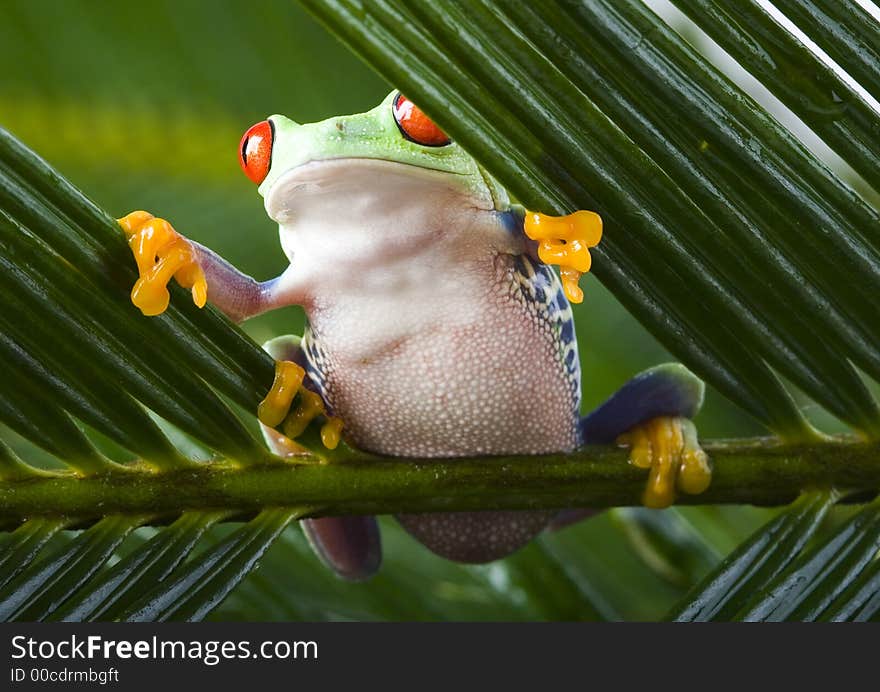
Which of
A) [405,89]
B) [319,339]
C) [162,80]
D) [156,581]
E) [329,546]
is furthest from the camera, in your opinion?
[162,80]

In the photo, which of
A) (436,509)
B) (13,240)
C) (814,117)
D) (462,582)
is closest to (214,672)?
(436,509)

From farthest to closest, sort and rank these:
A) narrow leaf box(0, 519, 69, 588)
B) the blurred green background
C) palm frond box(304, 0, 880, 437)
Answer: the blurred green background
narrow leaf box(0, 519, 69, 588)
palm frond box(304, 0, 880, 437)

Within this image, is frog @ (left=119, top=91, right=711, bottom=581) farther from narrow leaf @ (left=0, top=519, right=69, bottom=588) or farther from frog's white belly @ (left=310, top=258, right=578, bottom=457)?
narrow leaf @ (left=0, top=519, right=69, bottom=588)

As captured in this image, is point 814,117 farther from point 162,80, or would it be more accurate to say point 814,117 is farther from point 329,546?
point 162,80

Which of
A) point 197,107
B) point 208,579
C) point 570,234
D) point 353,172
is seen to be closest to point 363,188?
point 353,172

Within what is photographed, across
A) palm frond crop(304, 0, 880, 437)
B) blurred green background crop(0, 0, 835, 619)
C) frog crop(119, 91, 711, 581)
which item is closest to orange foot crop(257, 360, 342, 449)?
frog crop(119, 91, 711, 581)

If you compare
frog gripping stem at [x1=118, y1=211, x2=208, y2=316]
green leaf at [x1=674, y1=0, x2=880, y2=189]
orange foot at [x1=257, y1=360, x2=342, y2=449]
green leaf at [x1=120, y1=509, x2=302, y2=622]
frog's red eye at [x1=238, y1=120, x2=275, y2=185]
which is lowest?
green leaf at [x1=120, y1=509, x2=302, y2=622]

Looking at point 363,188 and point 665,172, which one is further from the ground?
point 665,172

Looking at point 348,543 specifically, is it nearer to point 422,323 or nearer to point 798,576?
point 422,323
